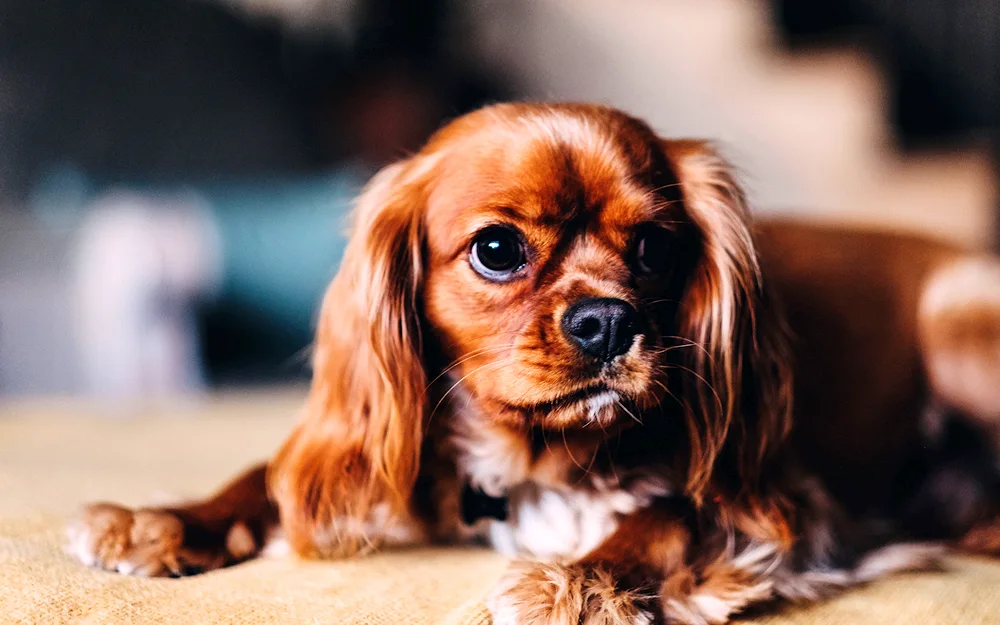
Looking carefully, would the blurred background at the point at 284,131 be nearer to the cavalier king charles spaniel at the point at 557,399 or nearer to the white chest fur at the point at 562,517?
the cavalier king charles spaniel at the point at 557,399

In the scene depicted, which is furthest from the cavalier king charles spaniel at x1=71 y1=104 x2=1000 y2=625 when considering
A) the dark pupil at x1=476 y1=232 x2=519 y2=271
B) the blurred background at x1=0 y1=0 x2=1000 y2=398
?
the blurred background at x1=0 y1=0 x2=1000 y2=398

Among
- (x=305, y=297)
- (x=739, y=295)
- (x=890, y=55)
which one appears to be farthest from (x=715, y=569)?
(x=890, y=55)

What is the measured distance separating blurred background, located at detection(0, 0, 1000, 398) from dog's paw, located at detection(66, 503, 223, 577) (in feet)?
7.39

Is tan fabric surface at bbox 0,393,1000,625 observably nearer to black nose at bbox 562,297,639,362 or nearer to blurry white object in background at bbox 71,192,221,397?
black nose at bbox 562,297,639,362

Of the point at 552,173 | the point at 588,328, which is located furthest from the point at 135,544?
the point at 552,173

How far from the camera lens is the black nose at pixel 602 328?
128cm

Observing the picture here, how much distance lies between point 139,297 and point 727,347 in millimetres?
2672

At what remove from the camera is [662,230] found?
60.6 inches

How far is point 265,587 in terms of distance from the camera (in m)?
1.31

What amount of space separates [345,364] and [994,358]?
138 cm

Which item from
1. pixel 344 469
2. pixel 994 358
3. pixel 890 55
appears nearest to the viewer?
pixel 344 469

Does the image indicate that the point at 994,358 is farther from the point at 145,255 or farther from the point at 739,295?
the point at 145,255

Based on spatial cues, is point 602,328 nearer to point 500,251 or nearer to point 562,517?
point 500,251

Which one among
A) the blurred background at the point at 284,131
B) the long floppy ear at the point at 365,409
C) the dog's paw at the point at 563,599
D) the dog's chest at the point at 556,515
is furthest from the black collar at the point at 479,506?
the blurred background at the point at 284,131
